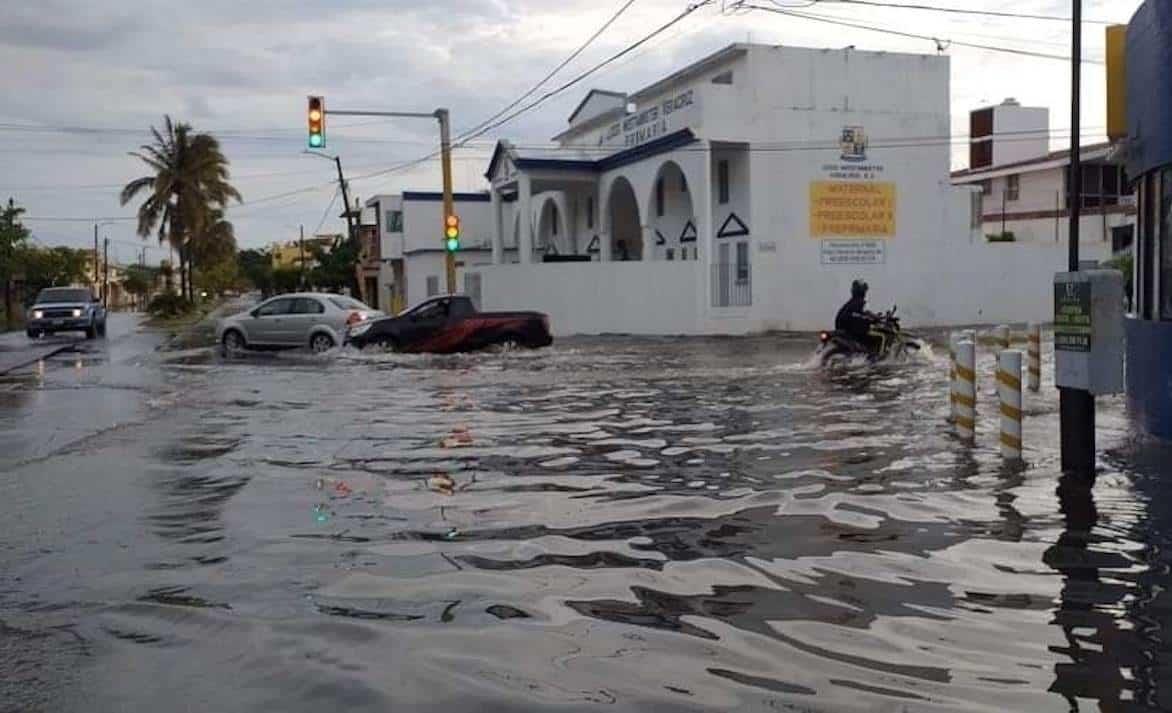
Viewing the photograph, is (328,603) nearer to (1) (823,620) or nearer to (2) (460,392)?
(1) (823,620)

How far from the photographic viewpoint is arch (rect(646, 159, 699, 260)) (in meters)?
40.1

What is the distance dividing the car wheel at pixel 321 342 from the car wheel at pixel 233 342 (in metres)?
2.07

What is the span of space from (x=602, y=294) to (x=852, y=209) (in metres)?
8.14

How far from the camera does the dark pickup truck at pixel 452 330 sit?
87.7ft

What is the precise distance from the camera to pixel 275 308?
30.0 metres

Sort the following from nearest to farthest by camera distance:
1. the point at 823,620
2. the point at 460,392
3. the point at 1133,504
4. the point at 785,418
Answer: the point at 823,620 < the point at 1133,504 < the point at 785,418 < the point at 460,392

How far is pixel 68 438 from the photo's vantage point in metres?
13.4

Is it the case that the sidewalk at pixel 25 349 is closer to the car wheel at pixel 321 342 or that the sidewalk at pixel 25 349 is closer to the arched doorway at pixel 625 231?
the car wheel at pixel 321 342

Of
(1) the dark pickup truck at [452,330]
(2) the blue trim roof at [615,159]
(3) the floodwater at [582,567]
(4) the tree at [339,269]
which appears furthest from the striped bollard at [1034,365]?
(4) the tree at [339,269]

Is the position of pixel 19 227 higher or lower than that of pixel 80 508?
higher

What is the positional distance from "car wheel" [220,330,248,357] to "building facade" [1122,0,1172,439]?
22.8 metres

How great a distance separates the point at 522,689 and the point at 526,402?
11792 millimetres

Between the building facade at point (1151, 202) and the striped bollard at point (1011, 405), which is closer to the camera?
the striped bollard at point (1011, 405)

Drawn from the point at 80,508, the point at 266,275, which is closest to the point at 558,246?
the point at 80,508
